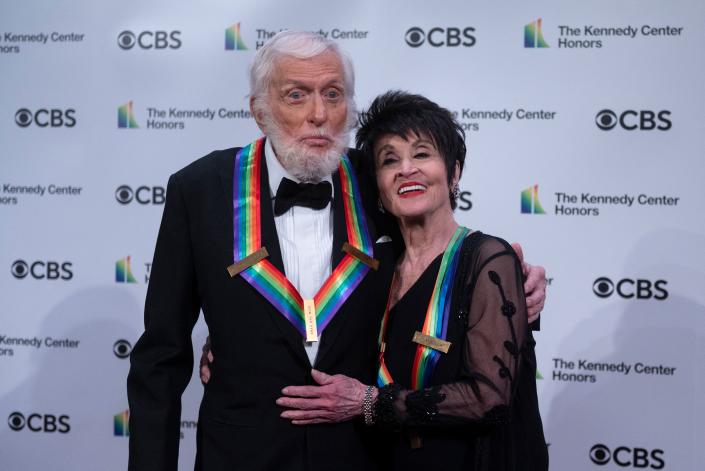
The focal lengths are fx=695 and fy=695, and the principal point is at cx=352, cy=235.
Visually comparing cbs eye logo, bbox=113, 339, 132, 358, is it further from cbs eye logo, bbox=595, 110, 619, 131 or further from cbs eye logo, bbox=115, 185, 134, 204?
cbs eye logo, bbox=595, 110, 619, 131

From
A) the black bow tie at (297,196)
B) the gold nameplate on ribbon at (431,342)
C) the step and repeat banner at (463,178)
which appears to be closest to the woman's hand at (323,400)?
the gold nameplate on ribbon at (431,342)

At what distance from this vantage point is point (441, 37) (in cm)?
333

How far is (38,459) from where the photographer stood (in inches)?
145

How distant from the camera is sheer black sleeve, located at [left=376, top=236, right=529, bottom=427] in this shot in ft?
5.89

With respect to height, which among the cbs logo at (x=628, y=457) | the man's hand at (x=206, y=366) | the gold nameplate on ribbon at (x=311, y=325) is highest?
the gold nameplate on ribbon at (x=311, y=325)

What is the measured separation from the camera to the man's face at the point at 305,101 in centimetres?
202

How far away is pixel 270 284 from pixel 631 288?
1.99 meters

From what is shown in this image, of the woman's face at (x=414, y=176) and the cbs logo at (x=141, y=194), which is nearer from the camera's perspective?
the woman's face at (x=414, y=176)

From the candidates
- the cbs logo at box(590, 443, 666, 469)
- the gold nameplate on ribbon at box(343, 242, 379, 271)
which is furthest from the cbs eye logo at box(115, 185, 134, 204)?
the cbs logo at box(590, 443, 666, 469)

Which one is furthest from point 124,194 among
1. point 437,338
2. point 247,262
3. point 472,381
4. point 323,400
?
point 472,381

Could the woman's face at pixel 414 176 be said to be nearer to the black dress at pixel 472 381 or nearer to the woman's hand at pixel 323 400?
the black dress at pixel 472 381

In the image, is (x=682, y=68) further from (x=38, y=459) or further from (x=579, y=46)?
(x=38, y=459)

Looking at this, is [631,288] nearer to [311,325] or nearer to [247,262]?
[311,325]

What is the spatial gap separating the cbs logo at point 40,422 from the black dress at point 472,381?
229cm
